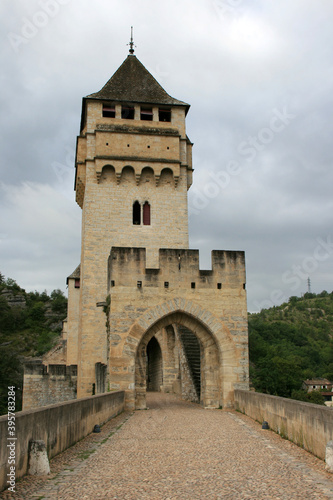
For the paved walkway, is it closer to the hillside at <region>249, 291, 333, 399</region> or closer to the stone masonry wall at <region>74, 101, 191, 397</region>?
the stone masonry wall at <region>74, 101, 191, 397</region>

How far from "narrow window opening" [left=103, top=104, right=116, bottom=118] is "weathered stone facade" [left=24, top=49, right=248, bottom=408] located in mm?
53

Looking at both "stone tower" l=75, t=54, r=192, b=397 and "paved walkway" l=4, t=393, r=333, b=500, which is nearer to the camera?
"paved walkway" l=4, t=393, r=333, b=500

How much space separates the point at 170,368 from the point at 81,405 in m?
17.1

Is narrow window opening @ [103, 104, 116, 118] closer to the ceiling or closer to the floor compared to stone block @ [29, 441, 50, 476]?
closer to the ceiling

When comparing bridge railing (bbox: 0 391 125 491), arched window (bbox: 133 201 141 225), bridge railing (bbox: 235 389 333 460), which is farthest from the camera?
arched window (bbox: 133 201 141 225)

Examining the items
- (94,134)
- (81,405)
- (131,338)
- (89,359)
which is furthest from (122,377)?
(94,134)

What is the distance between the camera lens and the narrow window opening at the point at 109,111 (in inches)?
929

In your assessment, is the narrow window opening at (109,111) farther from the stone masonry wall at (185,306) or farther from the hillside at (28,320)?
the hillside at (28,320)

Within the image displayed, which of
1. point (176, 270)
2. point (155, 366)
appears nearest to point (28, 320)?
point (155, 366)

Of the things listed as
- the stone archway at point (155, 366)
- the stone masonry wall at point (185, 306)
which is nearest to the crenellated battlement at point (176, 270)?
the stone masonry wall at point (185, 306)

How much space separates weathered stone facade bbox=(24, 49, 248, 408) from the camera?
13938 millimetres

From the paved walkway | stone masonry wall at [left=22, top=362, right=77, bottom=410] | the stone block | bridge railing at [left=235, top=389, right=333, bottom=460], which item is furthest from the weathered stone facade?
the stone block

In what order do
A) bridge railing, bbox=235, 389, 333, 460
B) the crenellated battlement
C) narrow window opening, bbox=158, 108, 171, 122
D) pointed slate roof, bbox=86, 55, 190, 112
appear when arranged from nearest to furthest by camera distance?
bridge railing, bbox=235, 389, 333, 460 < the crenellated battlement < pointed slate roof, bbox=86, 55, 190, 112 < narrow window opening, bbox=158, 108, 171, 122

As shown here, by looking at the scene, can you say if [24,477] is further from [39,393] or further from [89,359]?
[39,393]
